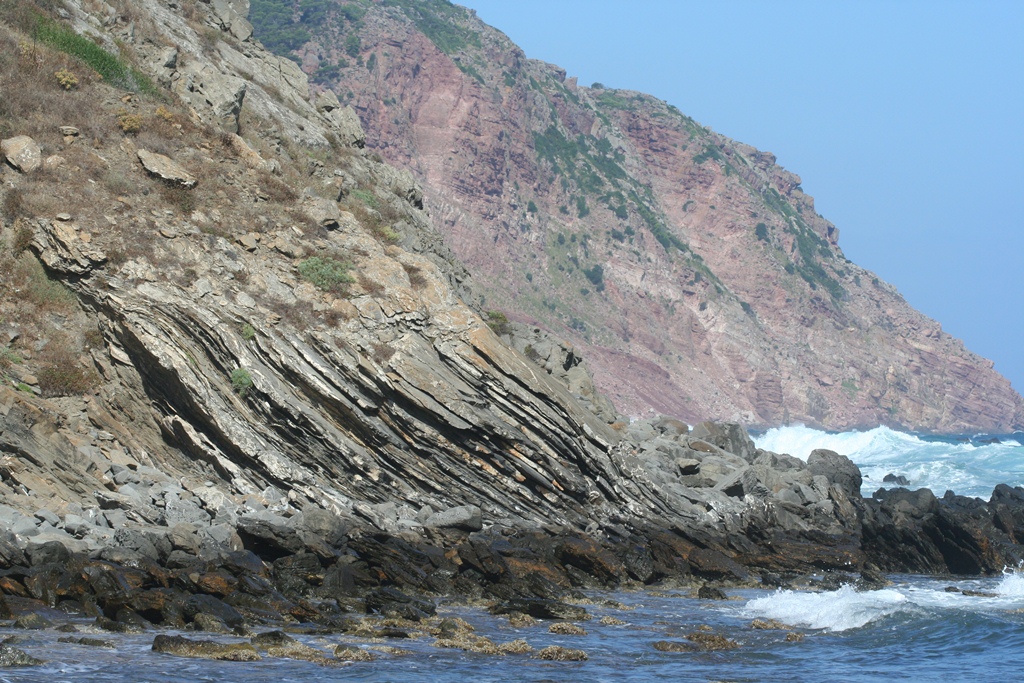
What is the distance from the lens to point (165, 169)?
2455 cm

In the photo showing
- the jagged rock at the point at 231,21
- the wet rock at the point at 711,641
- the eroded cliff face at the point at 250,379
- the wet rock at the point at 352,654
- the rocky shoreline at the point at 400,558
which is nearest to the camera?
the wet rock at the point at 352,654

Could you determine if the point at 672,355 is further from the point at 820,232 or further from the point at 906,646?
the point at 906,646

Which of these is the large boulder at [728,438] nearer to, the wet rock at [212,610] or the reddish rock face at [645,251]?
the wet rock at [212,610]

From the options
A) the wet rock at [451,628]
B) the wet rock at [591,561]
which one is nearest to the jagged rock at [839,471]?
the wet rock at [591,561]

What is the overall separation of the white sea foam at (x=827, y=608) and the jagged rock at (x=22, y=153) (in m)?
17.6

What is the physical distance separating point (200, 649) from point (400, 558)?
20.0 ft

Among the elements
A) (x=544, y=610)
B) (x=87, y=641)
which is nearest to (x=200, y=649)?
(x=87, y=641)

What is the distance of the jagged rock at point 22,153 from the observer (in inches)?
934

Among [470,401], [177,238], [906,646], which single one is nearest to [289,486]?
[470,401]

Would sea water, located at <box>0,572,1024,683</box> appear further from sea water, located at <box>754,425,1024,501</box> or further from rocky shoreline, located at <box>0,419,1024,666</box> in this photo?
sea water, located at <box>754,425,1024,501</box>

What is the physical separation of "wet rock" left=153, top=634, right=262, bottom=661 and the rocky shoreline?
23 millimetres

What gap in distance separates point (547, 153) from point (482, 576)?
111 m

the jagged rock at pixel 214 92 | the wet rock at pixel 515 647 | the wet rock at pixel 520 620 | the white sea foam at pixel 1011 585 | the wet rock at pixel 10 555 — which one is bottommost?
the wet rock at pixel 515 647

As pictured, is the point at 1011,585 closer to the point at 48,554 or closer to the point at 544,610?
the point at 544,610
